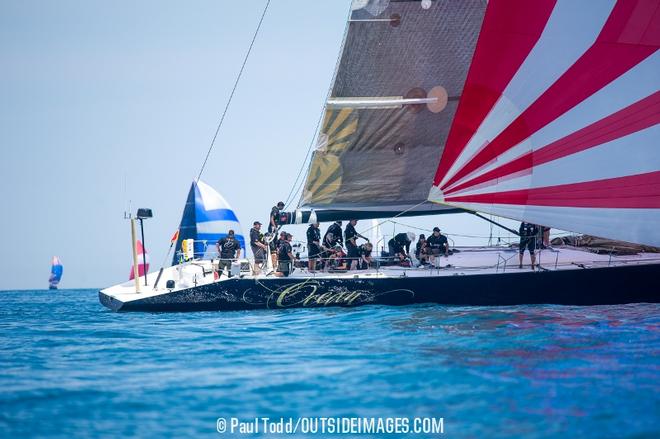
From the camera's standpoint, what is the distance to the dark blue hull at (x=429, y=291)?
14.4 meters

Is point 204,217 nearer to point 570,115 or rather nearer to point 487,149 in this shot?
point 487,149

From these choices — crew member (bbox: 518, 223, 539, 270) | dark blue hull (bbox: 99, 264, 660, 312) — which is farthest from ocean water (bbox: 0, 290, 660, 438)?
crew member (bbox: 518, 223, 539, 270)

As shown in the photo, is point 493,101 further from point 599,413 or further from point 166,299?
point 599,413

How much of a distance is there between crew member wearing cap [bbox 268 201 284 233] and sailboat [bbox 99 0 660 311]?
1.24ft

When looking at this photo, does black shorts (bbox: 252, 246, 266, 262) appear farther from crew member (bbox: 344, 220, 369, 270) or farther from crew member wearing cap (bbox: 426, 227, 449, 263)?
crew member wearing cap (bbox: 426, 227, 449, 263)

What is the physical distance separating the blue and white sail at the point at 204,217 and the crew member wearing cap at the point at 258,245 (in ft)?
58.5

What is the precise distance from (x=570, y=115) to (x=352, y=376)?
740 centimetres

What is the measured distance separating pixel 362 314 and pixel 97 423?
8.01 m

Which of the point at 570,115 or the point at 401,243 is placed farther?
the point at 401,243

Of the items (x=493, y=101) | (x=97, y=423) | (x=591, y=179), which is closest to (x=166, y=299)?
(x=493, y=101)

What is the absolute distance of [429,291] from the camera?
590 inches

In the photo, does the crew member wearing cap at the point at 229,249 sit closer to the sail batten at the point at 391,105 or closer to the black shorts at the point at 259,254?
the black shorts at the point at 259,254

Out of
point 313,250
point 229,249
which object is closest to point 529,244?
point 313,250

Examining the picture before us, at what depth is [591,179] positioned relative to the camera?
12930 mm
